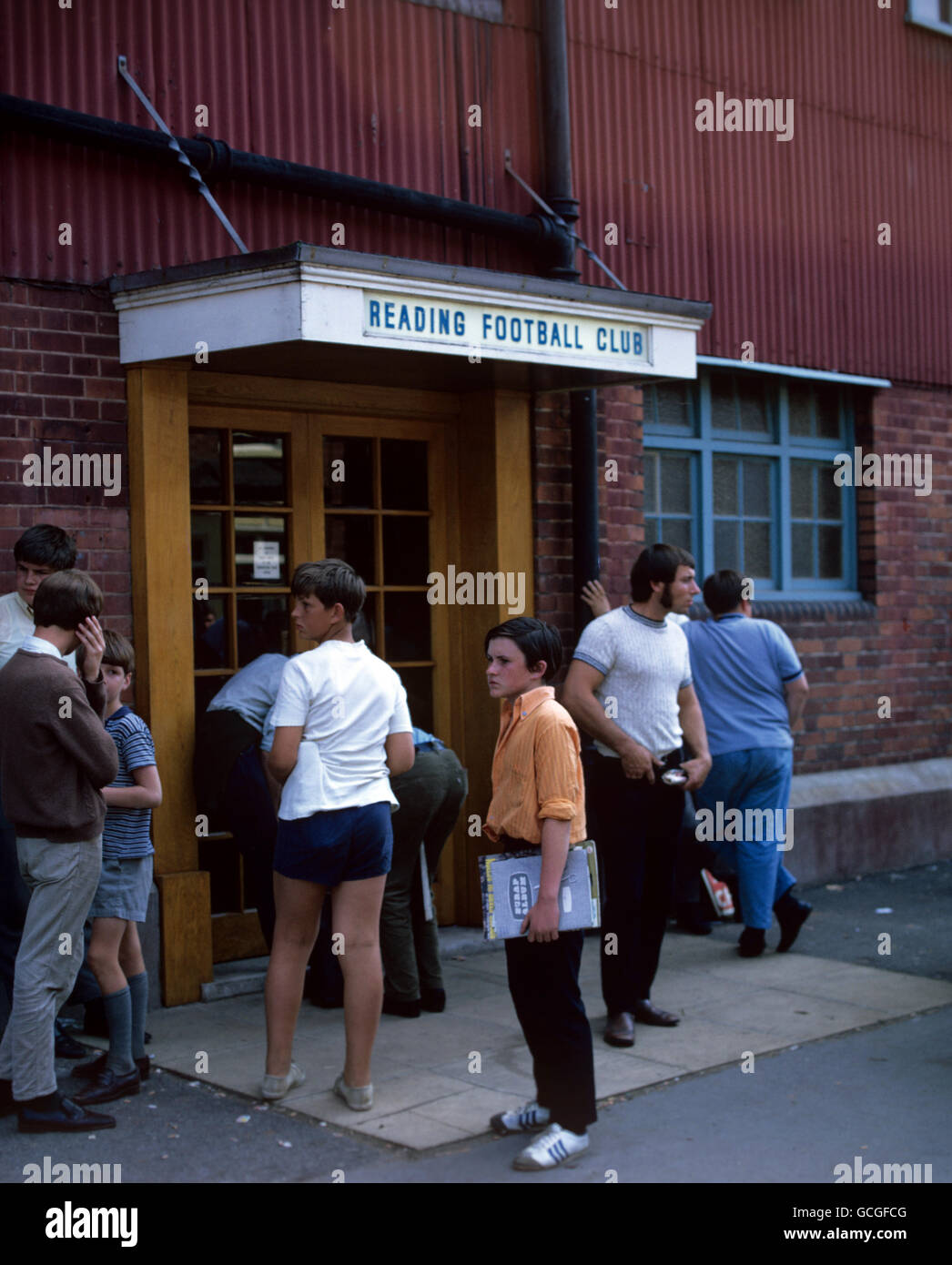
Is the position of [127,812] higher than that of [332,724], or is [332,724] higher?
[332,724]

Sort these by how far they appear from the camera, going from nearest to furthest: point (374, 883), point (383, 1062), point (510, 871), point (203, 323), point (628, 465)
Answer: point (510, 871)
point (374, 883)
point (383, 1062)
point (203, 323)
point (628, 465)

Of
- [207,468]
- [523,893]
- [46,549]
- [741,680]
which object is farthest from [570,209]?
[523,893]

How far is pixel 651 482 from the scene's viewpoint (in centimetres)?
928

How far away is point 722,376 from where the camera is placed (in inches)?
A: 382

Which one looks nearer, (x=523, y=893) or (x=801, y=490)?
(x=523, y=893)

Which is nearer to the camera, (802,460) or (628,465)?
(628,465)

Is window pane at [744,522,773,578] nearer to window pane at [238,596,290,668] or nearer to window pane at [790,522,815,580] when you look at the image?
window pane at [790,522,815,580]

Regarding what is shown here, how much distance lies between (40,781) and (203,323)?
2.23 metres

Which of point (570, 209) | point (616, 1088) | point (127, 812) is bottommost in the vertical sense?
point (616, 1088)

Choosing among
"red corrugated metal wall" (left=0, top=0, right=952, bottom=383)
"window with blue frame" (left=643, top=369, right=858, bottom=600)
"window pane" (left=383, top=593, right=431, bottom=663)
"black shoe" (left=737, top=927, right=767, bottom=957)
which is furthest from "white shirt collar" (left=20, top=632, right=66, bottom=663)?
"window with blue frame" (left=643, top=369, right=858, bottom=600)

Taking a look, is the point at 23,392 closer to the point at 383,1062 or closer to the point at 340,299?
the point at 340,299

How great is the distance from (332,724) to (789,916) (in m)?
3.42

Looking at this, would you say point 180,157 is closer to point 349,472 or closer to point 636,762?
point 349,472

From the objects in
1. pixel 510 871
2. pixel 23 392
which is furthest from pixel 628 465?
pixel 510 871
